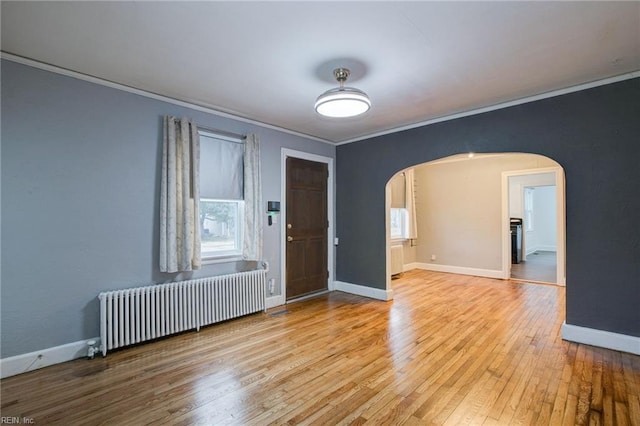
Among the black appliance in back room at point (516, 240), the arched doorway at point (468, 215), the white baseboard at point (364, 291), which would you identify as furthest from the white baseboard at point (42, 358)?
the black appliance in back room at point (516, 240)

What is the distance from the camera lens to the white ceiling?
203 cm

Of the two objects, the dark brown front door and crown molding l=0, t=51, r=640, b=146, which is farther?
the dark brown front door

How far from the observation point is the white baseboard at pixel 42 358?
2529 millimetres

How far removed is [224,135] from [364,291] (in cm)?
331

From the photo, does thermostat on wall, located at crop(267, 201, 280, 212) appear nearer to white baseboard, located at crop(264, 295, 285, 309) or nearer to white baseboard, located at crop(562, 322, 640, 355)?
white baseboard, located at crop(264, 295, 285, 309)

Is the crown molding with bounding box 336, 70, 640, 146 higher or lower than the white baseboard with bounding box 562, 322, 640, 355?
higher

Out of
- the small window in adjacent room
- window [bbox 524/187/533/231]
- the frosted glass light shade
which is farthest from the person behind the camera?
window [bbox 524/187/533/231]

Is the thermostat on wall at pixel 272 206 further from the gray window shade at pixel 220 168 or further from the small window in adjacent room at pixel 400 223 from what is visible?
the small window in adjacent room at pixel 400 223

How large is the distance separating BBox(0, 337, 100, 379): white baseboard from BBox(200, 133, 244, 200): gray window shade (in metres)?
1.92

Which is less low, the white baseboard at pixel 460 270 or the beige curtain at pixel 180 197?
the beige curtain at pixel 180 197

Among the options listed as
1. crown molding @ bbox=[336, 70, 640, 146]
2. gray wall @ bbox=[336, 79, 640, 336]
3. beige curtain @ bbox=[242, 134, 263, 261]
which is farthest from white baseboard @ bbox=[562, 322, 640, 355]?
beige curtain @ bbox=[242, 134, 263, 261]

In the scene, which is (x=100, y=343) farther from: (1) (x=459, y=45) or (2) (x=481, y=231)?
(2) (x=481, y=231)

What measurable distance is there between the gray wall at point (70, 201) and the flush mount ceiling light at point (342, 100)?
190cm

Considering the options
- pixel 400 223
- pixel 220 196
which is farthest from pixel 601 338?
pixel 220 196
